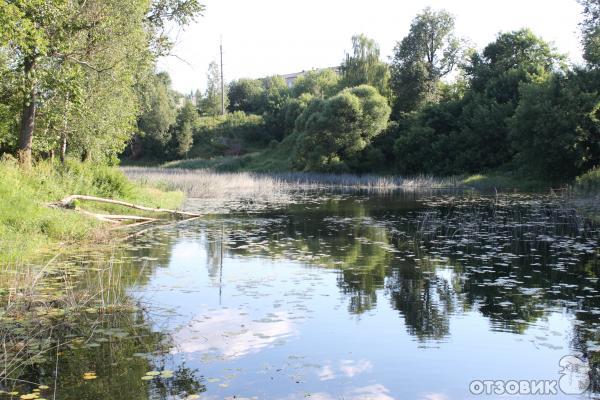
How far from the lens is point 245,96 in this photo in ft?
298

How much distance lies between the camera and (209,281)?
1143 cm

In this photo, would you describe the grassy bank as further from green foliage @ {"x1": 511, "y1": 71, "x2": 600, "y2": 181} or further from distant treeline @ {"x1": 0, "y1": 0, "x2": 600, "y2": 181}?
green foliage @ {"x1": 511, "y1": 71, "x2": 600, "y2": 181}

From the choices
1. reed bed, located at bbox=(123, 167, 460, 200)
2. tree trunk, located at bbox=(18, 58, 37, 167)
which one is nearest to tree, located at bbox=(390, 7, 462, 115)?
reed bed, located at bbox=(123, 167, 460, 200)

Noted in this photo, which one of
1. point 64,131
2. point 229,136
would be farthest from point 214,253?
point 229,136

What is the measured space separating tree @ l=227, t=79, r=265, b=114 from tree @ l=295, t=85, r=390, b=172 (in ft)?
111

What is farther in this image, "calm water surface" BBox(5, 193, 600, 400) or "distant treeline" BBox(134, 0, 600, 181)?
"distant treeline" BBox(134, 0, 600, 181)

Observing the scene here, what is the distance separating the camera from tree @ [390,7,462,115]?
2418 inches

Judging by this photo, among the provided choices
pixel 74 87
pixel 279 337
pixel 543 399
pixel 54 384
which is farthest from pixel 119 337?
pixel 74 87

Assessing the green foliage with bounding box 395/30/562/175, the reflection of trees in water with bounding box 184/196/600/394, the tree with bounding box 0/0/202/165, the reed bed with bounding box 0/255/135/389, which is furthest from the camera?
the green foliage with bounding box 395/30/562/175

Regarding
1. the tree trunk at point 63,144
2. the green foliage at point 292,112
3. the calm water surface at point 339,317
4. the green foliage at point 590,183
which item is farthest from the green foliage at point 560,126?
the green foliage at point 292,112

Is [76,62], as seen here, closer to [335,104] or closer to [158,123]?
[335,104]

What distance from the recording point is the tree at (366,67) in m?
64.6

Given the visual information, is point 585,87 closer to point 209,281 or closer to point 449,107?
point 449,107

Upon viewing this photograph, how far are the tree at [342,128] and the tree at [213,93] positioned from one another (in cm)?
3579
